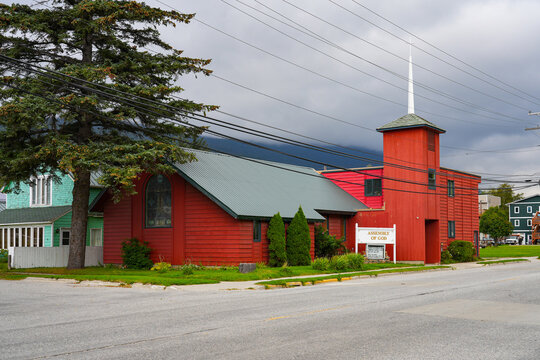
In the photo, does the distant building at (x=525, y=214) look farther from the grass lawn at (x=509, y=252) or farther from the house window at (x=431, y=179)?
the house window at (x=431, y=179)

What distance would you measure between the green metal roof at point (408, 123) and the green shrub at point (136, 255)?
1901 centimetres

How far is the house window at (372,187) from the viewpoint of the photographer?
1614 inches

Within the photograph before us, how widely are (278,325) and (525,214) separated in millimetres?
123372

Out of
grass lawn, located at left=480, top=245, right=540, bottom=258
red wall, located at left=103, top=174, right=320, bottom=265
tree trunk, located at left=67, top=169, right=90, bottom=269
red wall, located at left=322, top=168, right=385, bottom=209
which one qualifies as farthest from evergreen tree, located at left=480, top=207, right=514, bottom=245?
tree trunk, located at left=67, top=169, right=90, bottom=269

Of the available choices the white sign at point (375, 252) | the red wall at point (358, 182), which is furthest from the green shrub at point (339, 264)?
the red wall at point (358, 182)

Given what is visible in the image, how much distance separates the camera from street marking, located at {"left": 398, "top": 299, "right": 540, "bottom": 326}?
11.7 m

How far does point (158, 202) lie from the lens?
31.4m

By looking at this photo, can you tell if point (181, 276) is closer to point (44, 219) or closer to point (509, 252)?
point (44, 219)

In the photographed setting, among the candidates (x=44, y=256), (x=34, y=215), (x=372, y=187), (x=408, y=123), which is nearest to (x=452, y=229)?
(x=372, y=187)

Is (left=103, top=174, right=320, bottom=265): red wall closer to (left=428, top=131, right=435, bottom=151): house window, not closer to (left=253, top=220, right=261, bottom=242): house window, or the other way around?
(left=253, top=220, right=261, bottom=242): house window

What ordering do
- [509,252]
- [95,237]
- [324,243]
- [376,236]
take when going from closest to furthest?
[324,243], [376,236], [95,237], [509,252]

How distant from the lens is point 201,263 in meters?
29.1

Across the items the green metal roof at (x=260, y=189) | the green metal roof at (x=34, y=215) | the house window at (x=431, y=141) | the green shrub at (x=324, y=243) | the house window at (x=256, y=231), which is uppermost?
the house window at (x=431, y=141)

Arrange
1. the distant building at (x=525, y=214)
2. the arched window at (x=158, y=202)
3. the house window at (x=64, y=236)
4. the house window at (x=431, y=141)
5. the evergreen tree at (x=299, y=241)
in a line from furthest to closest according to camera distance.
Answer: the distant building at (x=525, y=214)
the house window at (x=431, y=141)
the house window at (x=64, y=236)
the arched window at (x=158, y=202)
the evergreen tree at (x=299, y=241)
